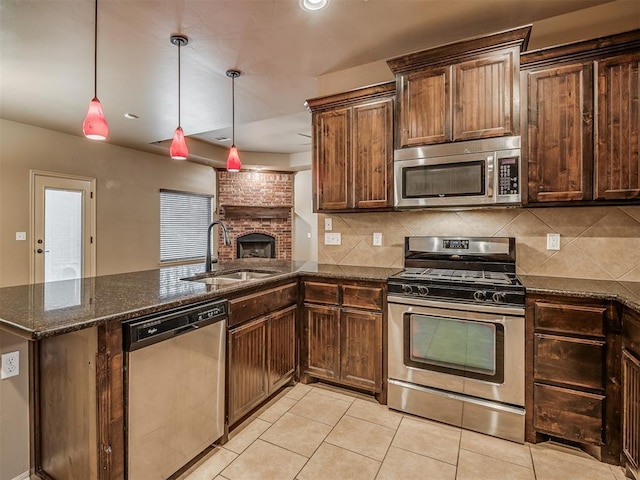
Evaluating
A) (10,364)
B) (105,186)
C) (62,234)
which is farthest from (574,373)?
(105,186)

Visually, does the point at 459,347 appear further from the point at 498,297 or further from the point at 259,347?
the point at 259,347

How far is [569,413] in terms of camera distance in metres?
1.90

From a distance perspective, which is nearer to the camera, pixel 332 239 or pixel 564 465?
pixel 564 465

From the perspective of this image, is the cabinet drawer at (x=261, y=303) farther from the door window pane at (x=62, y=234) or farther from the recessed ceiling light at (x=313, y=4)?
the door window pane at (x=62, y=234)

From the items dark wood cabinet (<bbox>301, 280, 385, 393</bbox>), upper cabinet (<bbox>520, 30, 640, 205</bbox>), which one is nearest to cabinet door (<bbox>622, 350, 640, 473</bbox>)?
upper cabinet (<bbox>520, 30, 640, 205</bbox>)

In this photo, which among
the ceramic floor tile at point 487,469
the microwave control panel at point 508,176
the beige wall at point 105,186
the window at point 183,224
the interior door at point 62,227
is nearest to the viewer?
the ceramic floor tile at point 487,469

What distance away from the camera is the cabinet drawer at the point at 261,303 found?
2074mm

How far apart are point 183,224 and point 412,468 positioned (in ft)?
20.6

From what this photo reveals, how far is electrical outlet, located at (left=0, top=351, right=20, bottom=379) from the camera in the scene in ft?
5.20

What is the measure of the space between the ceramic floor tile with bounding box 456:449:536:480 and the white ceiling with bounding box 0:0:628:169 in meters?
2.80

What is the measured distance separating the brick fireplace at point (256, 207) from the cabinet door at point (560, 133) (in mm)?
5805

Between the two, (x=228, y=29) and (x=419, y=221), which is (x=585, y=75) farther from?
(x=228, y=29)

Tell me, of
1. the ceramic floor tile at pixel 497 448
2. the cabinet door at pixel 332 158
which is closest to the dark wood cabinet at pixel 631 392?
the ceramic floor tile at pixel 497 448

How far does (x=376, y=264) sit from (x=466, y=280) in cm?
97
